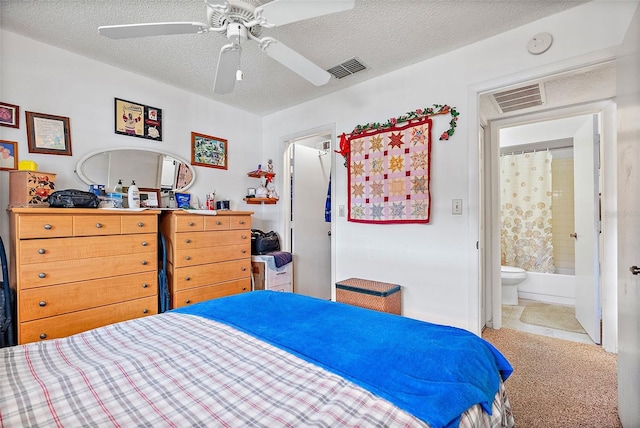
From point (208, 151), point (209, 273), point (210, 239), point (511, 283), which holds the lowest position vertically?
point (511, 283)

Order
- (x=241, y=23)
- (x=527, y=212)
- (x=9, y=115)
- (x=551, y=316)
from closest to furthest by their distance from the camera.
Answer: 1. (x=241, y=23)
2. (x=9, y=115)
3. (x=551, y=316)
4. (x=527, y=212)

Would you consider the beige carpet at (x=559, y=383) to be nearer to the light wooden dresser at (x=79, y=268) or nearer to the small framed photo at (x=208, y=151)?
the light wooden dresser at (x=79, y=268)

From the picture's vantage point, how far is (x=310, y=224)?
3998mm

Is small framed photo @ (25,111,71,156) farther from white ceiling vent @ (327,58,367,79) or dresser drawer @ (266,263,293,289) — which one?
white ceiling vent @ (327,58,367,79)

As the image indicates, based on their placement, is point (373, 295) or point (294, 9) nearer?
point (294, 9)

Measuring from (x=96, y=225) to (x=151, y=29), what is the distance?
58.2 inches

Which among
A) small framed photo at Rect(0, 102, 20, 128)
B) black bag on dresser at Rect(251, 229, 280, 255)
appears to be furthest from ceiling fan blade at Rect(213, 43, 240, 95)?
black bag on dresser at Rect(251, 229, 280, 255)

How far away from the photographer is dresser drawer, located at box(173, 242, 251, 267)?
2684 mm

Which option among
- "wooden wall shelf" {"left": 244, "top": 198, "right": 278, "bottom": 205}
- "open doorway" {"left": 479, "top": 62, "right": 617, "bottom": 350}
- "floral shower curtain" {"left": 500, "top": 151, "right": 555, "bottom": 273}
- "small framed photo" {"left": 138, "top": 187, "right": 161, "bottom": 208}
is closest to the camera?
"open doorway" {"left": 479, "top": 62, "right": 617, "bottom": 350}

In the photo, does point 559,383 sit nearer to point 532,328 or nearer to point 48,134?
point 532,328

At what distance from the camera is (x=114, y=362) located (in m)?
0.98

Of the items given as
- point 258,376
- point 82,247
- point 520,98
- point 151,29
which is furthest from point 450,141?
point 82,247

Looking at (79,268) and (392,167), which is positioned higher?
(392,167)

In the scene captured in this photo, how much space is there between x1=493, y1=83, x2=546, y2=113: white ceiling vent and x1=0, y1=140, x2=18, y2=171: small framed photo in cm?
383
